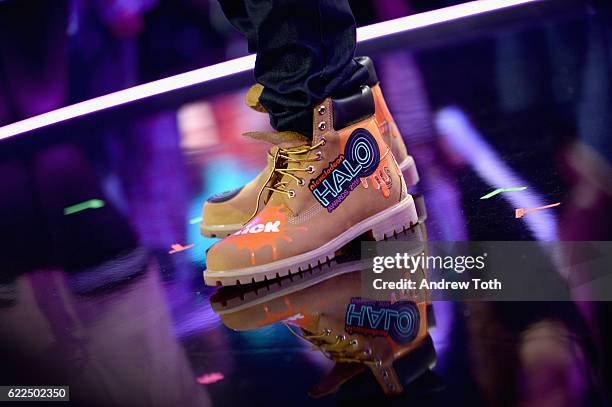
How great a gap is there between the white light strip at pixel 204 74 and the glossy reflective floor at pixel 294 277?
0.37 metres

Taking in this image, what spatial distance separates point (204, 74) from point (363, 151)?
198 cm

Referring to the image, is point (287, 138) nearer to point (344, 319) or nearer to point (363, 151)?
point (363, 151)

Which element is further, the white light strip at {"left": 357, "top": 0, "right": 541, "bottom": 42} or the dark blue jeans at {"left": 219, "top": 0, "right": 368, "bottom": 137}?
the white light strip at {"left": 357, "top": 0, "right": 541, "bottom": 42}

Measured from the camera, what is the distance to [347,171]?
4.68ft

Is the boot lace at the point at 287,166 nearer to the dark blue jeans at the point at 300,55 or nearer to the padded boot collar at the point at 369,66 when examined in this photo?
the dark blue jeans at the point at 300,55

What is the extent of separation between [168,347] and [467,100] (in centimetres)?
131

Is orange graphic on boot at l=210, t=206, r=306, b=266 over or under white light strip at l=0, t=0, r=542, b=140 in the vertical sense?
under

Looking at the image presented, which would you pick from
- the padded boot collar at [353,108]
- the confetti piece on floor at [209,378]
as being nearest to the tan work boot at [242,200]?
the padded boot collar at [353,108]

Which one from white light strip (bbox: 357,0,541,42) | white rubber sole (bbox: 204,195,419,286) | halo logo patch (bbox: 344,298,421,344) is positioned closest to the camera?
halo logo patch (bbox: 344,298,421,344)

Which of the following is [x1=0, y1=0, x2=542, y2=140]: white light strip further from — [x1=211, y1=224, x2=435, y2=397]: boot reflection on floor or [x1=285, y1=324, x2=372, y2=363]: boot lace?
[x1=285, y1=324, x2=372, y2=363]: boot lace

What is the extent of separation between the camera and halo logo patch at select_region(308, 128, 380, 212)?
141 centimetres

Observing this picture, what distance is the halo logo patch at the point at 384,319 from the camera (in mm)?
1113

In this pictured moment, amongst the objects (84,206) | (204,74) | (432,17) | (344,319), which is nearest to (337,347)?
(344,319)

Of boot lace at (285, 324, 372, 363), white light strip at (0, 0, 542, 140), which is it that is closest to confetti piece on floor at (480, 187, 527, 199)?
boot lace at (285, 324, 372, 363)
